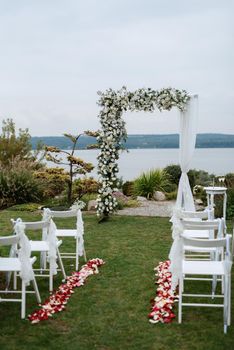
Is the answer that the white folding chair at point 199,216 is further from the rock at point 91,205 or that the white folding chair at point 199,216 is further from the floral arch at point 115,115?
the rock at point 91,205

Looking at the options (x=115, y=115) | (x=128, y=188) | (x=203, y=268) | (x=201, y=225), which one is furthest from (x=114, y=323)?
(x=128, y=188)

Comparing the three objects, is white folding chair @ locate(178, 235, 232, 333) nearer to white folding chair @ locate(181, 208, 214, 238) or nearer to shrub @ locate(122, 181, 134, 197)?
white folding chair @ locate(181, 208, 214, 238)

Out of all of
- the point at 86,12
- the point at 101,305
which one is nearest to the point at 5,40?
the point at 86,12

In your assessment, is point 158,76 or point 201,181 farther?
point 201,181

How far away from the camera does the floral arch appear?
10.3 meters

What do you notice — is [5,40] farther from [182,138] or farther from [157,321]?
[157,321]

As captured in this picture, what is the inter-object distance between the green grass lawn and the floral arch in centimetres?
366

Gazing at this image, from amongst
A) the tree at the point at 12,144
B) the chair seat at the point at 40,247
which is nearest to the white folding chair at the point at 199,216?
the chair seat at the point at 40,247

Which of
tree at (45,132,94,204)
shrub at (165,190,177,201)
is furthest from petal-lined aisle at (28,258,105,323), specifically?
shrub at (165,190,177,201)

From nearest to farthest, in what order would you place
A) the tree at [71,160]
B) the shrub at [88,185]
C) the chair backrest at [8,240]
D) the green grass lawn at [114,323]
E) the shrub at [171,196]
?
the green grass lawn at [114,323] → the chair backrest at [8,240] → the tree at [71,160] → the shrub at [88,185] → the shrub at [171,196]

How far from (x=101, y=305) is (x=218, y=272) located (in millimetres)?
1327

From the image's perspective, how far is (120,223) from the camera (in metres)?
11.3

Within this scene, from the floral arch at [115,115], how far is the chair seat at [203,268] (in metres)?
5.17

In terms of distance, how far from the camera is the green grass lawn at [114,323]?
4.69 metres
